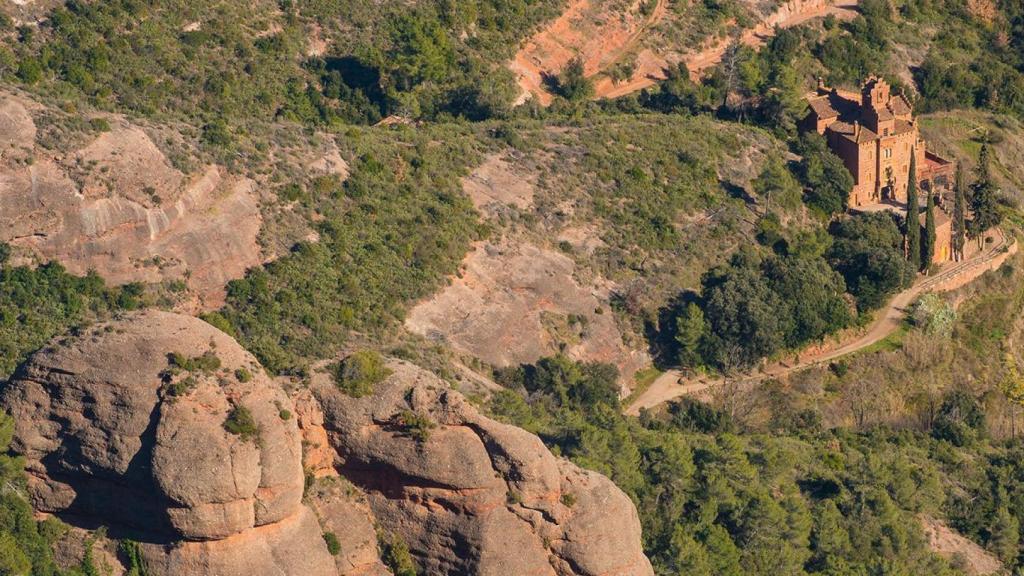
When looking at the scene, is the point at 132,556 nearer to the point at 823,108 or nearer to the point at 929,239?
the point at 929,239

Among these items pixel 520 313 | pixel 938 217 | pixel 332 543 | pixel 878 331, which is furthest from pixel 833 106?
pixel 332 543

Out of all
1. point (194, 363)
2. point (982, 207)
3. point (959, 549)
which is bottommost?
point (959, 549)

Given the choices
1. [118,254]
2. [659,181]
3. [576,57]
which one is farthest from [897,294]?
[118,254]

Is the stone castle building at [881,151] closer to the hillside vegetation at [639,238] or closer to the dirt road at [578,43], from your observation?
the hillside vegetation at [639,238]

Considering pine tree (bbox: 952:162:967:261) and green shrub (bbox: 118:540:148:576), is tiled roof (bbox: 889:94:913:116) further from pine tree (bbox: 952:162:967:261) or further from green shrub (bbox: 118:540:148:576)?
green shrub (bbox: 118:540:148:576)

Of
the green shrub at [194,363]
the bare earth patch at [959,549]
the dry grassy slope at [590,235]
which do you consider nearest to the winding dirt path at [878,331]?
the dry grassy slope at [590,235]

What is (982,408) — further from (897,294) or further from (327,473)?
(327,473)
